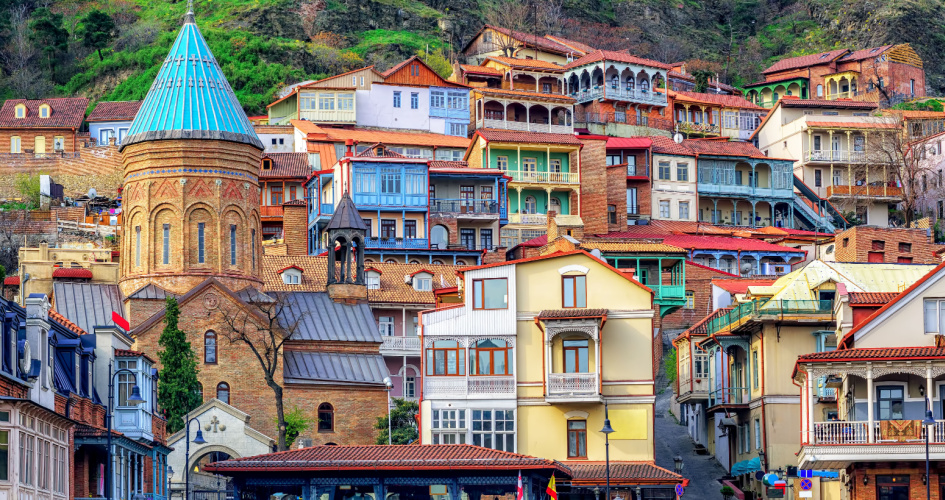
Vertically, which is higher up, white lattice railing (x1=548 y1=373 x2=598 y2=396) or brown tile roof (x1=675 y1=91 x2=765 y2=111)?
brown tile roof (x1=675 y1=91 x2=765 y2=111)

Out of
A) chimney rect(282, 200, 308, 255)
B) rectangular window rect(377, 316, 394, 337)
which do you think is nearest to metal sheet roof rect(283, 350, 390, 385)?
rectangular window rect(377, 316, 394, 337)

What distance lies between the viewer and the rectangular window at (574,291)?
184ft

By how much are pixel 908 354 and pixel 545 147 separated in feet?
164

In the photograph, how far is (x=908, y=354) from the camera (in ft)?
144

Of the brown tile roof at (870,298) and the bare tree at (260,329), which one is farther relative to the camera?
the bare tree at (260,329)

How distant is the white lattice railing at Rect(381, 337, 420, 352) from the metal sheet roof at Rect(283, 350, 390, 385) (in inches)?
67.0

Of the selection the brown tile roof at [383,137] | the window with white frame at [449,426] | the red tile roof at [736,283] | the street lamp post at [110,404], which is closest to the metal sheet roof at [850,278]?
the window with white frame at [449,426]

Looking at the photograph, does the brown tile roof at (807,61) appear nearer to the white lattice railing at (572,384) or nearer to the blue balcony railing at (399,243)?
the blue balcony railing at (399,243)

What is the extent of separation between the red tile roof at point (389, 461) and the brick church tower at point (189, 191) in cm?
2288

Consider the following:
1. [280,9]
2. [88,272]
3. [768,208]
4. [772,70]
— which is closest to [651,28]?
[772,70]

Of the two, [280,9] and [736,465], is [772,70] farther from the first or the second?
[736,465]

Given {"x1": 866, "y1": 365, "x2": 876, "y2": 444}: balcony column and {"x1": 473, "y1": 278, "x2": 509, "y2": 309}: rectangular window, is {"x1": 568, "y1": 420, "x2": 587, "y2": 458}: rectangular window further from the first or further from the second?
{"x1": 866, "y1": 365, "x2": 876, "y2": 444}: balcony column

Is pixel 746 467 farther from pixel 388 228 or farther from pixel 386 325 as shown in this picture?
pixel 388 228

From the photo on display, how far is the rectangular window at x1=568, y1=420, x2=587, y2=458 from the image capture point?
180 ft
